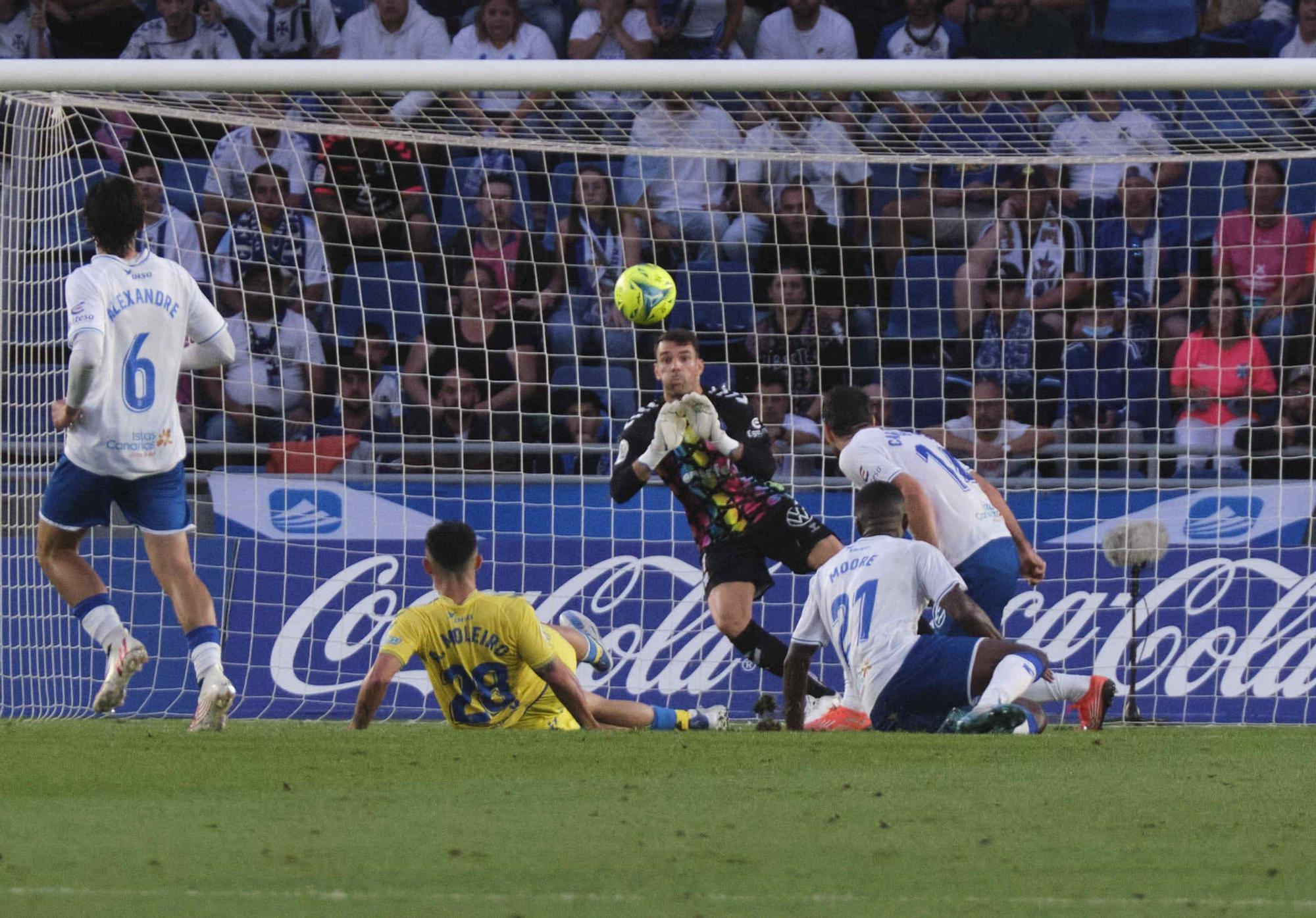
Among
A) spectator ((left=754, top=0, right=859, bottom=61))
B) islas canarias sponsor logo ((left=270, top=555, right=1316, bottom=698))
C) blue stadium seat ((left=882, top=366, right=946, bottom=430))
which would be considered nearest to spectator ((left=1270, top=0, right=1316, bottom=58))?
spectator ((left=754, top=0, right=859, bottom=61))

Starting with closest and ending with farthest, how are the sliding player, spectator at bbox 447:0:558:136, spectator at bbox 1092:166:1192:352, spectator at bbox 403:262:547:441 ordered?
1. the sliding player
2. spectator at bbox 403:262:547:441
3. spectator at bbox 1092:166:1192:352
4. spectator at bbox 447:0:558:136

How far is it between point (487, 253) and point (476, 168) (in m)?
0.77

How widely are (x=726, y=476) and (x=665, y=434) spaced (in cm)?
50

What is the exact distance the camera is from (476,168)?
11555 millimetres

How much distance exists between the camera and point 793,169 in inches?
462

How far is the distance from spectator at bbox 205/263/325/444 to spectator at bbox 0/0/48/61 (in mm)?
4305

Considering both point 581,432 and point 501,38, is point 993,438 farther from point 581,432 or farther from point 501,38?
point 501,38

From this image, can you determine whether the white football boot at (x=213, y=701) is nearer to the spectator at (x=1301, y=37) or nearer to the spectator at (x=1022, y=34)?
the spectator at (x=1022, y=34)

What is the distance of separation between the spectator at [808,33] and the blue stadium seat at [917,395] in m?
3.33

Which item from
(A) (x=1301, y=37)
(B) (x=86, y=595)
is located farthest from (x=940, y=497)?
(A) (x=1301, y=37)

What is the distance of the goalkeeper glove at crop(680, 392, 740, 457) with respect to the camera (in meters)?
8.67

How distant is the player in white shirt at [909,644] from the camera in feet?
24.1

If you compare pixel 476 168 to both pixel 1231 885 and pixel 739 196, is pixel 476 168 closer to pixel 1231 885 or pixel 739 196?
pixel 739 196

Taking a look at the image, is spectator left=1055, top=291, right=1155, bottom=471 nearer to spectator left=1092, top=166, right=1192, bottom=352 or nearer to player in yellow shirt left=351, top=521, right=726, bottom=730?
spectator left=1092, top=166, right=1192, bottom=352
